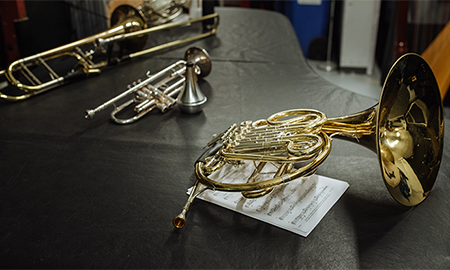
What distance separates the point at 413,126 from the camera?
91 cm

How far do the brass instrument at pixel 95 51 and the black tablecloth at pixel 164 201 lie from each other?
0.07 metres

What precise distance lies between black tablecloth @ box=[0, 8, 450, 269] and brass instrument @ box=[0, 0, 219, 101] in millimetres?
66

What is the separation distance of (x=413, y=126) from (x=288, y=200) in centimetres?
34

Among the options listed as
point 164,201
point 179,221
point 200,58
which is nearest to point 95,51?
point 200,58

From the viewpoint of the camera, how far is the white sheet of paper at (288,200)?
0.84 meters

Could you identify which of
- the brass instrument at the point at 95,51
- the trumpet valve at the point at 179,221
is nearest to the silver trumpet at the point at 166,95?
the brass instrument at the point at 95,51

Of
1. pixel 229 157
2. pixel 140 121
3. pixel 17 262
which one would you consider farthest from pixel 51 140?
pixel 229 157

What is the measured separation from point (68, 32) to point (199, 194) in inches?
63.0

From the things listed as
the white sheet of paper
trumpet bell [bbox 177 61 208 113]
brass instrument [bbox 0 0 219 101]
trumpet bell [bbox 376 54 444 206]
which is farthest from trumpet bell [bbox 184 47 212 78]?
trumpet bell [bbox 376 54 444 206]

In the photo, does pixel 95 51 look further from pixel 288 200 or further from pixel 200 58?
pixel 288 200

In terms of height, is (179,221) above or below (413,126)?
below

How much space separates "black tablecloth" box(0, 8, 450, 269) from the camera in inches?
30.0

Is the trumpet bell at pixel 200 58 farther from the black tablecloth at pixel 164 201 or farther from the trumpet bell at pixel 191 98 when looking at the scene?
the trumpet bell at pixel 191 98

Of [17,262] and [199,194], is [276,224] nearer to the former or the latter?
[199,194]
